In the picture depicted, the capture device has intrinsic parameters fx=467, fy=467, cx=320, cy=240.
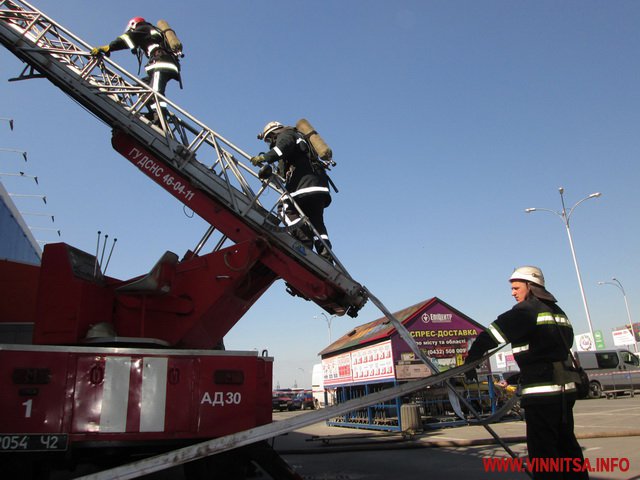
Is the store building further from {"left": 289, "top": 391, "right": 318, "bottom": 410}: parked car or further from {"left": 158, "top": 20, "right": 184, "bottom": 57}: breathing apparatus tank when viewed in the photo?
{"left": 289, "top": 391, "right": 318, "bottom": 410}: parked car

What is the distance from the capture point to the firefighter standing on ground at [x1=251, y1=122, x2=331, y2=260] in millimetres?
5508

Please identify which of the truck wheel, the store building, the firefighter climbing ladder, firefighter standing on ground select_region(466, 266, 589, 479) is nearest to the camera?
firefighter standing on ground select_region(466, 266, 589, 479)

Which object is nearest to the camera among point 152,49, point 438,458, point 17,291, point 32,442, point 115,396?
point 32,442

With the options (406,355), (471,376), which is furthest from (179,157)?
(406,355)

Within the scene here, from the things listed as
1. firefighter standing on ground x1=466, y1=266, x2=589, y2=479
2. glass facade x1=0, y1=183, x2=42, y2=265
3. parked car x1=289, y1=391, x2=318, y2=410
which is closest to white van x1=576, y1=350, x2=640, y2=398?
parked car x1=289, y1=391, x2=318, y2=410

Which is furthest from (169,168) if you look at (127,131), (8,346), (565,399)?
(565,399)

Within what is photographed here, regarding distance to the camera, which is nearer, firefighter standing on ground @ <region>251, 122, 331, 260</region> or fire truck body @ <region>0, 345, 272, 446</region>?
fire truck body @ <region>0, 345, 272, 446</region>

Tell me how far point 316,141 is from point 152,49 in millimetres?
2712

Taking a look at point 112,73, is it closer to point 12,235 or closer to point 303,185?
point 303,185

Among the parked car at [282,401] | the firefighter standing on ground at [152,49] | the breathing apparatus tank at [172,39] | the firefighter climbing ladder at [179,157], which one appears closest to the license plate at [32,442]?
the firefighter climbing ladder at [179,157]

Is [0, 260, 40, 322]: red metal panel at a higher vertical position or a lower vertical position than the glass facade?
lower

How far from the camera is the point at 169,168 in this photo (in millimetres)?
5590

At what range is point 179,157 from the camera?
5527mm

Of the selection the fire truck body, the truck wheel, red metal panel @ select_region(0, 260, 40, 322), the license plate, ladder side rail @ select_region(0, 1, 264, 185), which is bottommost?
the truck wheel
